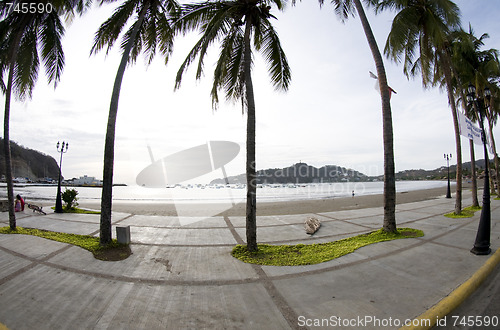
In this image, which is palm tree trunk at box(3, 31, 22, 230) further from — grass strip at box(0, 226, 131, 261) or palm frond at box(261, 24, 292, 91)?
palm frond at box(261, 24, 292, 91)

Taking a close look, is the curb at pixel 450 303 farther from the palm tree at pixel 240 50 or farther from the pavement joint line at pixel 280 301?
the palm tree at pixel 240 50

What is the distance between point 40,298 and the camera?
11.2 ft

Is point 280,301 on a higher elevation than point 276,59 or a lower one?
lower

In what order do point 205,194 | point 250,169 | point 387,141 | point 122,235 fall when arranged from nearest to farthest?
point 250,169
point 122,235
point 387,141
point 205,194

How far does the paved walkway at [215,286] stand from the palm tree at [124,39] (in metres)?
1.46

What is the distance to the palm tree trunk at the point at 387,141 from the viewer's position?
6.97m

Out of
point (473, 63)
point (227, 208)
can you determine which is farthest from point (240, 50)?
point (473, 63)

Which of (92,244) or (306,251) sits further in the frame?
(92,244)

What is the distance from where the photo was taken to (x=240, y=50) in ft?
23.3

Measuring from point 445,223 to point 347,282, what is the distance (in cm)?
789

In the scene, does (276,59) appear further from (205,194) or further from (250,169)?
(205,194)

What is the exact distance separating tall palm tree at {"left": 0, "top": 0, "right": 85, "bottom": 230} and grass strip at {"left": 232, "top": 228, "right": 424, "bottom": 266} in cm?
829

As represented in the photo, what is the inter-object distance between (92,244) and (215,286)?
4267mm

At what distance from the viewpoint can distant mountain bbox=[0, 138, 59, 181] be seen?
9730 centimetres
